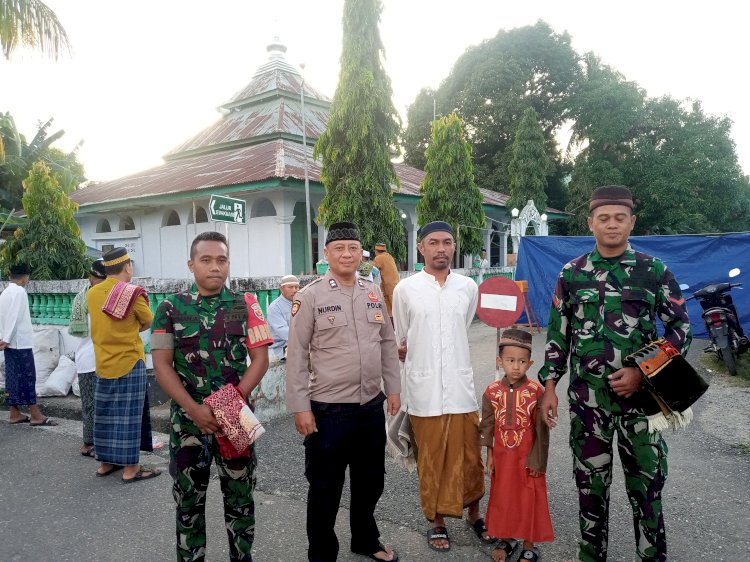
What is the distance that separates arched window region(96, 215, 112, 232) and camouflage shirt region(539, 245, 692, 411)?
741 inches

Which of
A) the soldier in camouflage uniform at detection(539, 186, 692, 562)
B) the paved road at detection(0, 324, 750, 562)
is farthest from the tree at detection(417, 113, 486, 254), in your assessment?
the soldier in camouflage uniform at detection(539, 186, 692, 562)

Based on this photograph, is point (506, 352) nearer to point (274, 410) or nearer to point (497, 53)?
point (274, 410)

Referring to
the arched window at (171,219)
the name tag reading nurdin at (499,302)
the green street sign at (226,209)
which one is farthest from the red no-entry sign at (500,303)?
the arched window at (171,219)

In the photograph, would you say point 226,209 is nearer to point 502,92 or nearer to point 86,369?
Result: point 86,369

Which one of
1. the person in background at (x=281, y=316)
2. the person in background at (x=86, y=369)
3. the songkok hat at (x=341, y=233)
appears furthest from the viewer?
the person in background at (x=281, y=316)

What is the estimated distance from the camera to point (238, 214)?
5.50m

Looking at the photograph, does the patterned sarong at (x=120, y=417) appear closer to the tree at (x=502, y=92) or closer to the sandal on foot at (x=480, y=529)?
the sandal on foot at (x=480, y=529)

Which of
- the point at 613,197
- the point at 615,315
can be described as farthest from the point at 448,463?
the point at 613,197

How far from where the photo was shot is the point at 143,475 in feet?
13.4

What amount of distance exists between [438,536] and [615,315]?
1596 mm

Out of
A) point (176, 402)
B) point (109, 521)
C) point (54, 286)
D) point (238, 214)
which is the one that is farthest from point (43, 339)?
point (176, 402)

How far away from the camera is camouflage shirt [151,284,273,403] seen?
258 centimetres

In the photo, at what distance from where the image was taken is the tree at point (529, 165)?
24.5m

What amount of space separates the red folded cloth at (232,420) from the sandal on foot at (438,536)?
1.25 m
